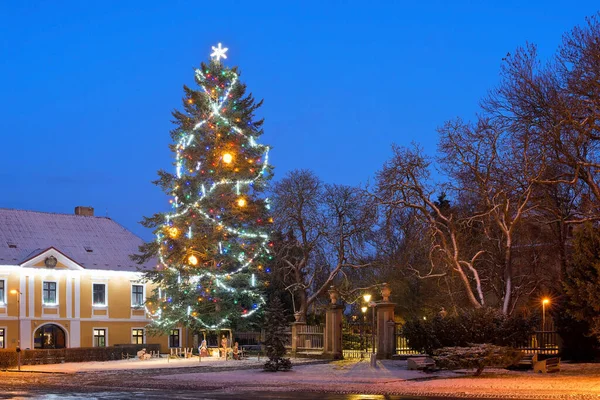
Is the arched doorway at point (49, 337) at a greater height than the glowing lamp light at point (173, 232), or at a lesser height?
lesser

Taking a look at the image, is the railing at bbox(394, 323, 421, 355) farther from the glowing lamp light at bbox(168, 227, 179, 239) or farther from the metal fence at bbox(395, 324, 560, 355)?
the glowing lamp light at bbox(168, 227, 179, 239)

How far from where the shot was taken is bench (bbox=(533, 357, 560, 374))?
28.1 metres

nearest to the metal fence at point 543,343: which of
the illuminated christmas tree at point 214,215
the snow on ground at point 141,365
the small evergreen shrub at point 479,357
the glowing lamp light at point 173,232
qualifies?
the small evergreen shrub at point 479,357

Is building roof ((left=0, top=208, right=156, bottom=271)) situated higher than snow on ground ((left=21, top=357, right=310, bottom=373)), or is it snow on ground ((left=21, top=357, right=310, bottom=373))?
building roof ((left=0, top=208, right=156, bottom=271))

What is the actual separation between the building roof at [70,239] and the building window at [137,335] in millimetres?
4105

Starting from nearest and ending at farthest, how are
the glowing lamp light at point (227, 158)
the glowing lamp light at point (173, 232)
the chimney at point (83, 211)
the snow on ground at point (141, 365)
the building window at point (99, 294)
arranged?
the snow on ground at point (141, 365) < the glowing lamp light at point (227, 158) < the glowing lamp light at point (173, 232) < the building window at point (99, 294) < the chimney at point (83, 211)

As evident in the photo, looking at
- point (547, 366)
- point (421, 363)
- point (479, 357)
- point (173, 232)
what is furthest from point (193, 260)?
point (547, 366)

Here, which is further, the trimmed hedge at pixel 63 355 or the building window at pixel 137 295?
the building window at pixel 137 295

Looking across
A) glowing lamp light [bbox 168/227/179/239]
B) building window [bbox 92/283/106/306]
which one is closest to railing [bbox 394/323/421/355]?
glowing lamp light [bbox 168/227/179/239]

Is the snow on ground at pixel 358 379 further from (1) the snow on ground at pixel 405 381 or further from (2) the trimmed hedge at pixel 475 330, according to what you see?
(2) the trimmed hedge at pixel 475 330

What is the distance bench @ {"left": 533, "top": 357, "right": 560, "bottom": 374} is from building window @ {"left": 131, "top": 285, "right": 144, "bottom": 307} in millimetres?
33179

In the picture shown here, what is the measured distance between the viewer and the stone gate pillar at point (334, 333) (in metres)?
39.1

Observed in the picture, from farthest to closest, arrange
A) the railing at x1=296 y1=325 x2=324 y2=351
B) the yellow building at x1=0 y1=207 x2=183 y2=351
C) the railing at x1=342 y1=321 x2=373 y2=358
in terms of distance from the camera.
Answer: the yellow building at x1=0 y1=207 x2=183 y2=351
the railing at x1=342 y1=321 x2=373 y2=358
the railing at x1=296 y1=325 x2=324 y2=351

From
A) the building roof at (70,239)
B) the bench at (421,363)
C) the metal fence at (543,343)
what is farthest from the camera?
the building roof at (70,239)
